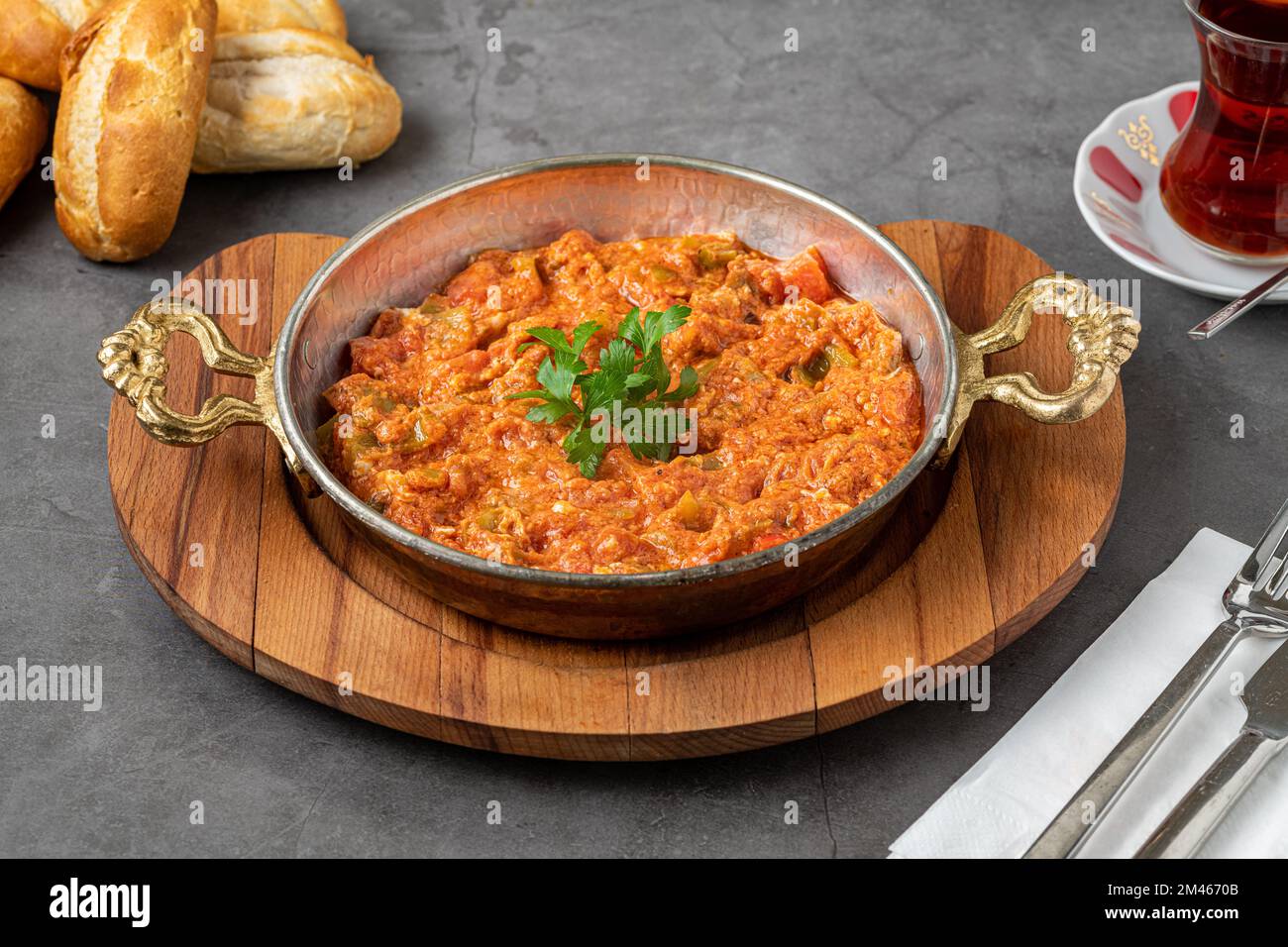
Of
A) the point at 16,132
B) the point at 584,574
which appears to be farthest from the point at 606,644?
the point at 16,132

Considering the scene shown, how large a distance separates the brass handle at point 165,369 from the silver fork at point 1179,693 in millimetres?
1807

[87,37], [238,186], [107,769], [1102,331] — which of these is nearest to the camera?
[107,769]

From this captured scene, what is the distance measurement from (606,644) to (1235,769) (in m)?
1.32

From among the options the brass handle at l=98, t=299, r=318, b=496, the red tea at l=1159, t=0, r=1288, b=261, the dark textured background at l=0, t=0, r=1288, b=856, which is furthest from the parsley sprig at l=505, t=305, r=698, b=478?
Result: the red tea at l=1159, t=0, r=1288, b=261

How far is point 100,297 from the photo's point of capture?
4.38 metres

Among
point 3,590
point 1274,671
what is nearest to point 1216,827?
point 1274,671

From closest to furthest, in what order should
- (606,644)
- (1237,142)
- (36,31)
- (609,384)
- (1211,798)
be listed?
(1211,798), (606,644), (609,384), (1237,142), (36,31)

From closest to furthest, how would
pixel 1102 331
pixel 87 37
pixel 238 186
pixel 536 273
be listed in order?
pixel 1102 331 < pixel 536 273 < pixel 87 37 < pixel 238 186

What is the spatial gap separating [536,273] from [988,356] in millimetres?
1231

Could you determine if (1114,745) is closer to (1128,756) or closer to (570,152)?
(1128,756)

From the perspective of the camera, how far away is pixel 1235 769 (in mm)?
2908

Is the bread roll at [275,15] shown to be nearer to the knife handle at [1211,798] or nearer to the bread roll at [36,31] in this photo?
the bread roll at [36,31]

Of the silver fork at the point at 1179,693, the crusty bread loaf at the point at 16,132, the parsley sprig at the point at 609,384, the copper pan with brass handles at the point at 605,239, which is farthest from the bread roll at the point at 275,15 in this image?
the silver fork at the point at 1179,693
